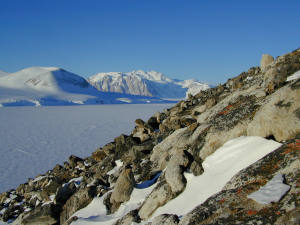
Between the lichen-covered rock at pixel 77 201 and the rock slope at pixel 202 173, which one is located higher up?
the rock slope at pixel 202 173

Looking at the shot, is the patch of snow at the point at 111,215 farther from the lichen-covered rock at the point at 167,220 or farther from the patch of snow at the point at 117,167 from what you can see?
the patch of snow at the point at 117,167

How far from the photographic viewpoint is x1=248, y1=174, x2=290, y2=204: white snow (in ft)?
25.5

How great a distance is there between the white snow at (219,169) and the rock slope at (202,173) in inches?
8.5

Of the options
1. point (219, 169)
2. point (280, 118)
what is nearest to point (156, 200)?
point (219, 169)

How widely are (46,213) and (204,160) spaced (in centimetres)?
978

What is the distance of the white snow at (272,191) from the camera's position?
7.77 meters

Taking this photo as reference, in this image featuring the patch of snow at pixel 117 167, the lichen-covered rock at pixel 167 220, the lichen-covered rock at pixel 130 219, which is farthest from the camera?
the patch of snow at pixel 117 167

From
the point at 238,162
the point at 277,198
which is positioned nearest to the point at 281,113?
the point at 238,162

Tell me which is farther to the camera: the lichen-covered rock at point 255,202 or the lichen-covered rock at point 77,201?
the lichen-covered rock at point 77,201

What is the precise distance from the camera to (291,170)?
859cm

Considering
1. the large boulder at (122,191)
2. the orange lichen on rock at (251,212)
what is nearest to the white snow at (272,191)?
the orange lichen on rock at (251,212)

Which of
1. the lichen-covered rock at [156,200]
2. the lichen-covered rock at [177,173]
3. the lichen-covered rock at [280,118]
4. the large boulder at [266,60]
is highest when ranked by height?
the large boulder at [266,60]

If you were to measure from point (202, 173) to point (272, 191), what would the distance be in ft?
14.0

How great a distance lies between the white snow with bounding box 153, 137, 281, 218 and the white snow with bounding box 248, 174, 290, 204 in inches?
86.0
